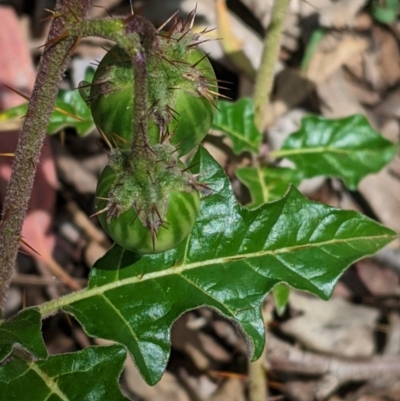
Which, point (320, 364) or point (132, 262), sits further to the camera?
point (320, 364)

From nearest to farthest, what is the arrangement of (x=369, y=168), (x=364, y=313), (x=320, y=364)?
(x=369, y=168) < (x=320, y=364) < (x=364, y=313)

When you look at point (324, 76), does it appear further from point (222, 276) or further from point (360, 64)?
point (222, 276)

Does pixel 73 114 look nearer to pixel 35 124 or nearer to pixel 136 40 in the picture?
pixel 35 124

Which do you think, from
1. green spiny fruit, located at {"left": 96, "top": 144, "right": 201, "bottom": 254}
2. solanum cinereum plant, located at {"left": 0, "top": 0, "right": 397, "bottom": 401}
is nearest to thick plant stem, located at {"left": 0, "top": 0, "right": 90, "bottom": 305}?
solanum cinereum plant, located at {"left": 0, "top": 0, "right": 397, "bottom": 401}

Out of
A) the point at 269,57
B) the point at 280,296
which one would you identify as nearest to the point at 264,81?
the point at 269,57

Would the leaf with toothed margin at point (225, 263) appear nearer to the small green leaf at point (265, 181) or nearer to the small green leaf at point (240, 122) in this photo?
the small green leaf at point (265, 181)

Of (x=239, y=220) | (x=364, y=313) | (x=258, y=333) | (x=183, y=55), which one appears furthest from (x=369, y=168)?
(x=183, y=55)
